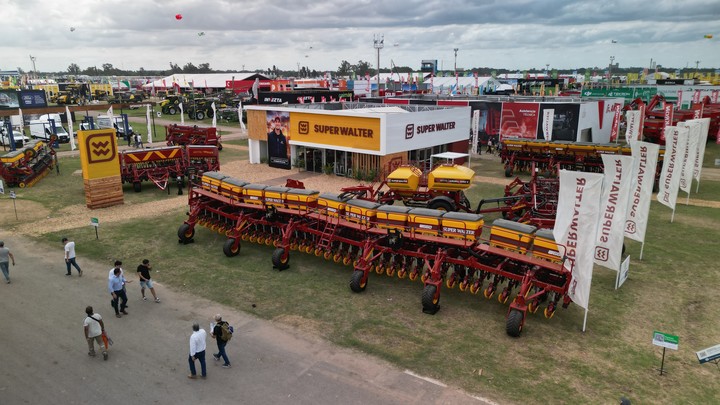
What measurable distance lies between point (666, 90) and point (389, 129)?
1951 inches

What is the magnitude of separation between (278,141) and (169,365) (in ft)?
66.9

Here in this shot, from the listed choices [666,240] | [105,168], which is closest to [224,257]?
[105,168]

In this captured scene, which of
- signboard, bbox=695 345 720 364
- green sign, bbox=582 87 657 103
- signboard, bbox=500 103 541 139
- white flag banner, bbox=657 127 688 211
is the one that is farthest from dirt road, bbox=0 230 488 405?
green sign, bbox=582 87 657 103

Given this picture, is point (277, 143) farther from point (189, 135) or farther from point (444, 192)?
point (444, 192)

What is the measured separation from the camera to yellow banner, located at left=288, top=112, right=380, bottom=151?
23719 millimetres

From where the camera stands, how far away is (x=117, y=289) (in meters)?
10.5

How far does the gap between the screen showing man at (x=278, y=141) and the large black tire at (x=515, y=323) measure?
19994mm

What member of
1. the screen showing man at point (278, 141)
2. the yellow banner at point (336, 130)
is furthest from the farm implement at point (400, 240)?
the screen showing man at point (278, 141)

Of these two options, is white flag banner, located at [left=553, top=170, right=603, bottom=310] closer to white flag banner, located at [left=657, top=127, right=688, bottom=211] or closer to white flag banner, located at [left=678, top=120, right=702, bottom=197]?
white flag banner, located at [left=657, top=127, right=688, bottom=211]

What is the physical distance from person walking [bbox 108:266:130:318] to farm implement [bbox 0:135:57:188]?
1668 cm

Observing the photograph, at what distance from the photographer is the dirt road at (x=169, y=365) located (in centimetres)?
799

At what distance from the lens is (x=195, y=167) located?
77.3 ft

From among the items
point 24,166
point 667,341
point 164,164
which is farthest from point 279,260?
point 24,166

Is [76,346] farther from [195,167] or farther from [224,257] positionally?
[195,167]
